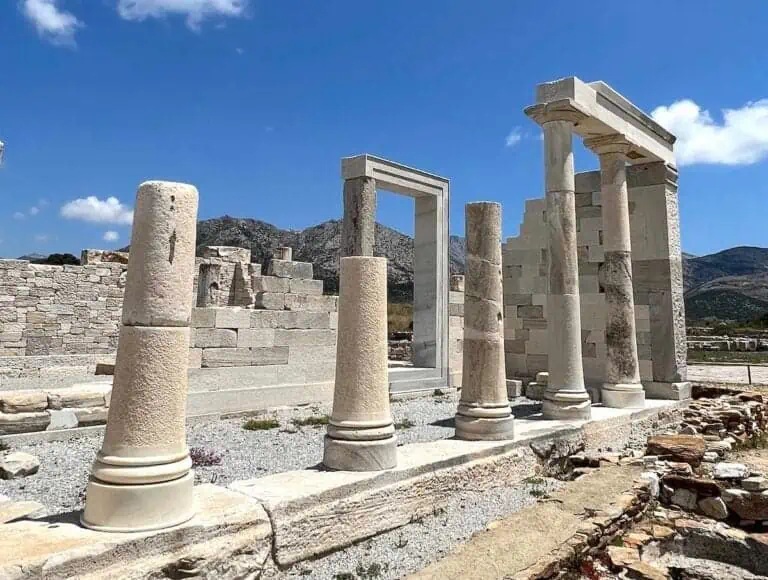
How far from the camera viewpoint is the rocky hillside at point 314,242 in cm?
4230

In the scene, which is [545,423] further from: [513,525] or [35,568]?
[35,568]

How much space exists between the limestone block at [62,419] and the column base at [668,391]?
999cm

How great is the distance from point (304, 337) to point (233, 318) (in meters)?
1.55

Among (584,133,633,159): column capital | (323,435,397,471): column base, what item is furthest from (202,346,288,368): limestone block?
(584,133,633,159): column capital

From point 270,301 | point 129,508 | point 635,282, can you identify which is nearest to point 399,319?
point 635,282

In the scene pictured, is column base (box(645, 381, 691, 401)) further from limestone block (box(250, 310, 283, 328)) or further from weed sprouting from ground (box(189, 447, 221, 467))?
weed sprouting from ground (box(189, 447, 221, 467))

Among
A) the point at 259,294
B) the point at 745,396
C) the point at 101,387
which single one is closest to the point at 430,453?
the point at 101,387

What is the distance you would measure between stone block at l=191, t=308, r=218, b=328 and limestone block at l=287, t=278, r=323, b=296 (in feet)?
5.98

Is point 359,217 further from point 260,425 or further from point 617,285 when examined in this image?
point 617,285

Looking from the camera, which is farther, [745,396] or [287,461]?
[745,396]

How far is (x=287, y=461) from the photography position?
6492mm

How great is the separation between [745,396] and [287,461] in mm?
9586

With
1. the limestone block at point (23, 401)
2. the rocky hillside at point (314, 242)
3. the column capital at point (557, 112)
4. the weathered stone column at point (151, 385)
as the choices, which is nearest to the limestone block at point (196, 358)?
the limestone block at point (23, 401)

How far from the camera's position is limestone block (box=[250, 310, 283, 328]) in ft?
32.9
